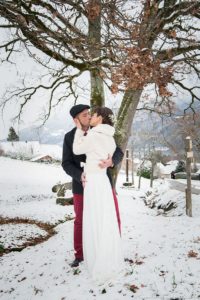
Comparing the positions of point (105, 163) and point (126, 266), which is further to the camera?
point (126, 266)

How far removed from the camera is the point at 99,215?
14.4 ft

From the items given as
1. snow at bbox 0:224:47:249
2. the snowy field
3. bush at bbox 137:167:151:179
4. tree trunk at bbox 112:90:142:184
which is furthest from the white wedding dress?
bush at bbox 137:167:151:179

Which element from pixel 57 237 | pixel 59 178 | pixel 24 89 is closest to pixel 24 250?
pixel 57 237

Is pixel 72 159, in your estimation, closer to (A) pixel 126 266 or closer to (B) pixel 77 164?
(B) pixel 77 164

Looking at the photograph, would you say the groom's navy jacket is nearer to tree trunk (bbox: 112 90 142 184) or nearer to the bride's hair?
the bride's hair

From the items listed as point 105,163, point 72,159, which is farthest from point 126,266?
point 72,159

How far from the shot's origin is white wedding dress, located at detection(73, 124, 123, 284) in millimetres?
4336

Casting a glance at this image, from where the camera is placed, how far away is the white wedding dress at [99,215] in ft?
14.2

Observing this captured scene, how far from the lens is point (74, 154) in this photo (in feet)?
16.5

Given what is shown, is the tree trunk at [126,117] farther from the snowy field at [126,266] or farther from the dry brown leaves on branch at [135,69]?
the dry brown leaves on branch at [135,69]

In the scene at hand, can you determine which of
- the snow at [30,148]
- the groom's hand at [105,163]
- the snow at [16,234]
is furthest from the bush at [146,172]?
the groom's hand at [105,163]

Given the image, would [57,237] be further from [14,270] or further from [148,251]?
[148,251]

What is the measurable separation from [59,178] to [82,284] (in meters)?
29.4

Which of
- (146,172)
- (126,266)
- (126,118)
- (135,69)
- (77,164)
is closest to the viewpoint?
(135,69)
